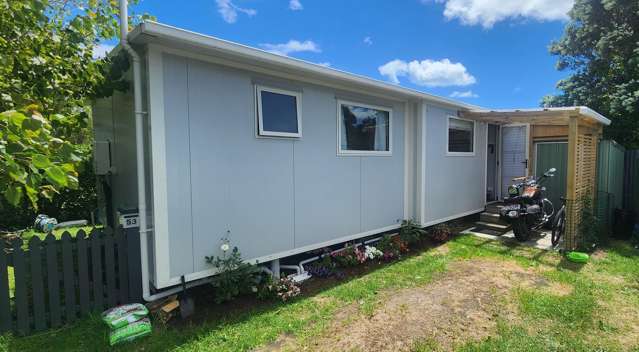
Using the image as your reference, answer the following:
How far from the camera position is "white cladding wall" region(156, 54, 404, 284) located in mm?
3316

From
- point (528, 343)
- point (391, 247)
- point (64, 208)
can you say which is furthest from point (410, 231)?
point (64, 208)

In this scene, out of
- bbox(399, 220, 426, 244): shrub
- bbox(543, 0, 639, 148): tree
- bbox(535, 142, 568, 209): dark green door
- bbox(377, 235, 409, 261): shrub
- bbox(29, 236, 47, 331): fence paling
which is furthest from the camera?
bbox(543, 0, 639, 148): tree

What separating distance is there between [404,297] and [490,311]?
928 millimetres

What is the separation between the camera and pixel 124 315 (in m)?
2.90

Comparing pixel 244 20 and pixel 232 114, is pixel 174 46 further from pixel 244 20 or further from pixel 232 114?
pixel 244 20

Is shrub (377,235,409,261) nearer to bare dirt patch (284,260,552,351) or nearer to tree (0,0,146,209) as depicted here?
bare dirt patch (284,260,552,351)

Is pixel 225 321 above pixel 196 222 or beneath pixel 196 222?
beneath

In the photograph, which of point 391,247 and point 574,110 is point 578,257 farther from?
point 391,247

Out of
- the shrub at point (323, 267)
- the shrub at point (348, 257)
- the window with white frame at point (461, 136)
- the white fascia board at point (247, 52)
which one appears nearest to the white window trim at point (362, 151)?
the white fascia board at point (247, 52)

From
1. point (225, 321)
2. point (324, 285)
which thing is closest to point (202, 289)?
point (225, 321)

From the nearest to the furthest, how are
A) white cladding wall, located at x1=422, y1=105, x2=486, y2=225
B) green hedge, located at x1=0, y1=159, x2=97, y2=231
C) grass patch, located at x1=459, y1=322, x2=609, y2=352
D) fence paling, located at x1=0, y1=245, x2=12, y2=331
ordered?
grass patch, located at x1=459, y1=322, x2=609, y2=352
fence paling, located at x1=0, y1=245, x2=12, y2=331
white cladding wall, located at x1=422, y1=105, x2=486, y2=225
green hedge, located at x1=0, y1=159, x2=97, y2=231

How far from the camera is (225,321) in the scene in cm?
320

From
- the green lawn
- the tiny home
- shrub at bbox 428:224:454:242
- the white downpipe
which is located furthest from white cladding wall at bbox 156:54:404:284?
shrub at bbox 428:224:454:242

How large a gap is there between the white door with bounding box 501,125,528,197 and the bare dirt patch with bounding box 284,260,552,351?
457 cm
